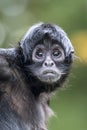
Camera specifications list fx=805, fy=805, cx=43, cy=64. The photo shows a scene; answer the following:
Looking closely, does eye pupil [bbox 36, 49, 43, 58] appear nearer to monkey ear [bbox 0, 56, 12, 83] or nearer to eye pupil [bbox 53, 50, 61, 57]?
eye pupil [bbox 53, 50, 61, 57]

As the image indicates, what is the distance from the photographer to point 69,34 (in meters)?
21.9

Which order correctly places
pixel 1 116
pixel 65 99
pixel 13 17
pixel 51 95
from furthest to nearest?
pixel 13 17, pixel 65 99, pixel 51 95, pixel 1 116

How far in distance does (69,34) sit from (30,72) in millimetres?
10208

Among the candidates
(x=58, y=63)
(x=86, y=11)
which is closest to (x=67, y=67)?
(x=58, y=63)

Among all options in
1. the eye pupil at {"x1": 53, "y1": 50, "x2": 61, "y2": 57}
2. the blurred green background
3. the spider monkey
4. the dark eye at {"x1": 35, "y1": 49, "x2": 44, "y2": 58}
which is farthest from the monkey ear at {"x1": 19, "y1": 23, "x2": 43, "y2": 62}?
the blurred green background

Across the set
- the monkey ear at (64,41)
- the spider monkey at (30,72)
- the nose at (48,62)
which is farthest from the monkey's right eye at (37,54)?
the monkey ear at (64,41)

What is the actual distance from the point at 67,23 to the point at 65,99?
2.12m

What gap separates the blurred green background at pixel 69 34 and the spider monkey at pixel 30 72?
25.2ft

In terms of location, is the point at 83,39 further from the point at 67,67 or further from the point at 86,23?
the point at 67,67

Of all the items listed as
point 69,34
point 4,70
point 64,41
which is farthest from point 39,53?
point 69,34

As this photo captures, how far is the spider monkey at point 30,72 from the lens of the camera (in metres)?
11.5

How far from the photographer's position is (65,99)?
22.1 m

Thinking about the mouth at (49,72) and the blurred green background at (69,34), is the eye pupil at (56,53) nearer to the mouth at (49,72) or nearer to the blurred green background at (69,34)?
the mouth at (49,72)

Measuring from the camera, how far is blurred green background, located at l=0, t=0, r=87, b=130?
68.6 feet
